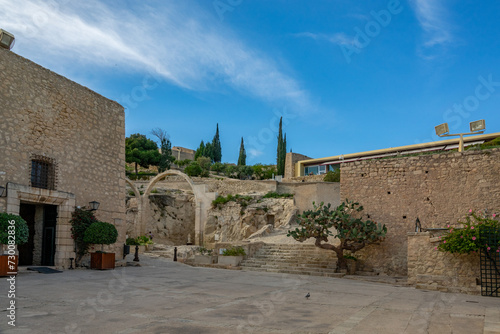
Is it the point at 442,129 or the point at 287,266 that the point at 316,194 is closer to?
the point at 287,266

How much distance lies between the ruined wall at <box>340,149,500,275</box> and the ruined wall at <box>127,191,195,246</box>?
63.2ft

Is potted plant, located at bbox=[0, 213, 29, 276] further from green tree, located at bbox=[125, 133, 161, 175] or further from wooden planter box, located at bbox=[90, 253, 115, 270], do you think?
green tree, located at bbox=[125, 133, 161, 175]

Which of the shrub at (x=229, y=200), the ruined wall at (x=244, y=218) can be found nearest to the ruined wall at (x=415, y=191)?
the ruined wall at (x=244, y=218)

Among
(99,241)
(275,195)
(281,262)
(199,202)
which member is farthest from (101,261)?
(275,195)

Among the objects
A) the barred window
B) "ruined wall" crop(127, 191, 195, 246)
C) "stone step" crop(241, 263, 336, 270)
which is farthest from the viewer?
"ruined wall" crop(127, 191, 195, 246)

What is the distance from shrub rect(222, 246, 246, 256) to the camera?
53.2ft

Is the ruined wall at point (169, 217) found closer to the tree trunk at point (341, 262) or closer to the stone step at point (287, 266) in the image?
the stone step at point (287, 266)

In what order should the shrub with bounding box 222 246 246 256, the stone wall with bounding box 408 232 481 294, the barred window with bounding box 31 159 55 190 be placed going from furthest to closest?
the shrub with bounding box 222 246 246 256
the barred window with bounding box 31 159 55 190
the stone wall with bounding box 408 232 481 294

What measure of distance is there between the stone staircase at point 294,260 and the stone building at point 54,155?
5506 millimetres

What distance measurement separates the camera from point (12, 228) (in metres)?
10.4

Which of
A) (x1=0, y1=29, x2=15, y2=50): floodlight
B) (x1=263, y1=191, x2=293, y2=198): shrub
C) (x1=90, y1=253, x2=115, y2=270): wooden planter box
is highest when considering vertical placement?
(x1=0, y1=29, x2=15, y2=50): floodlight

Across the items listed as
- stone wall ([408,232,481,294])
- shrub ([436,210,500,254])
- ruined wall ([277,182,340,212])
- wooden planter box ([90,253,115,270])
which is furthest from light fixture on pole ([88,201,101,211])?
ruined wall ([277,182,340,212])

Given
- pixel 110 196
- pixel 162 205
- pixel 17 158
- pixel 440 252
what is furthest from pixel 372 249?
pixel 162 205

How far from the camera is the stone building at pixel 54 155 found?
11.7 meters
